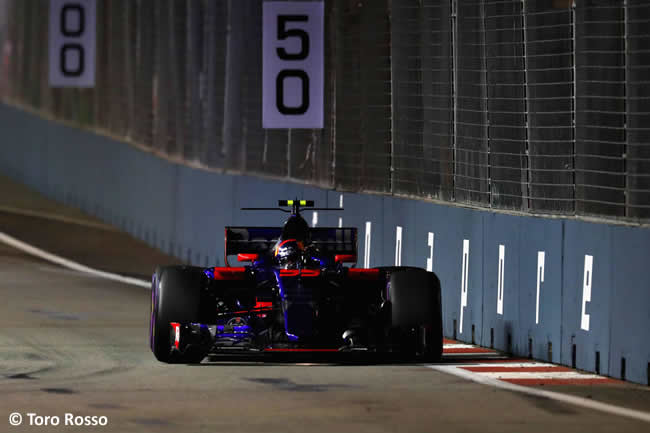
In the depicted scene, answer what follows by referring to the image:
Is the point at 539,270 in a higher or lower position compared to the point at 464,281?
higher

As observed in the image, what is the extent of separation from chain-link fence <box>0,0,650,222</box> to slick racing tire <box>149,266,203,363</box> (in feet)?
9.92

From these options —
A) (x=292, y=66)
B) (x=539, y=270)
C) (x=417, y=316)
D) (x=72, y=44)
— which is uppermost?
(x=72, y=44)

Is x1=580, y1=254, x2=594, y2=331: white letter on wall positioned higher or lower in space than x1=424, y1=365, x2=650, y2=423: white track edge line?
higher

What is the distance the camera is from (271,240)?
1694 centimetres

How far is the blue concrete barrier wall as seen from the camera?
14984 millimetres

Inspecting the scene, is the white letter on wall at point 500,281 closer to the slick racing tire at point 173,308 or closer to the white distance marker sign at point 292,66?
the slick racing tire at point 173,308

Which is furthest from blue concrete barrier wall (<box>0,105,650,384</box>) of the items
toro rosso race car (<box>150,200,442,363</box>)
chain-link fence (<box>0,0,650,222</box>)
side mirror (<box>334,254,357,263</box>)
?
side mirror (<box>334,254,357,263</box>)

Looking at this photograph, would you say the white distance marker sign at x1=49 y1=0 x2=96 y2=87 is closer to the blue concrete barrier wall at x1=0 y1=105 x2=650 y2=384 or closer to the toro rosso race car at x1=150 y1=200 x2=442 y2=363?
the blue concrete barrier wall at x1=0 y1=105 x2=650 y2=384

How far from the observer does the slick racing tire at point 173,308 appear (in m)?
15.5

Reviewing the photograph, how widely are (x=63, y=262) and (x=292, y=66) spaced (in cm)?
533

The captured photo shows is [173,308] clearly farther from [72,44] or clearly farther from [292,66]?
[72,44]

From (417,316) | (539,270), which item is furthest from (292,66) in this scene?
(417,316)

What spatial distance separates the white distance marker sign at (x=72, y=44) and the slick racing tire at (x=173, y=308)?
810 inches

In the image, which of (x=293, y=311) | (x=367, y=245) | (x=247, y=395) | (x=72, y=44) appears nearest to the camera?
(x=247, y=395)
